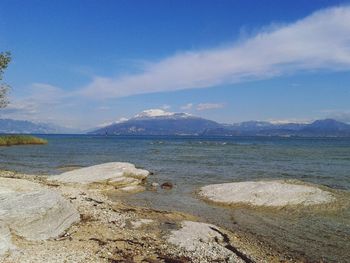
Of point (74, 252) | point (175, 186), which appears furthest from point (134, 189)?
point (74, 252)

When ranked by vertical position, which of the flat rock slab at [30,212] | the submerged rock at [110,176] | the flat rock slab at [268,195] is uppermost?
the flat rock slab at [30,212]

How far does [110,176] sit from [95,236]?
1893 cm

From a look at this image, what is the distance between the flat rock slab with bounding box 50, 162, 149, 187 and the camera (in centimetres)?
3684

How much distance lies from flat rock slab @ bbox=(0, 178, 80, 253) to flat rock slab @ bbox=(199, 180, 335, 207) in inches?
573

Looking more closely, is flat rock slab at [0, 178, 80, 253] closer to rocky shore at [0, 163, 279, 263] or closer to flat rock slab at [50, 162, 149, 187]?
rocky shore at [0, 163, 279, 263]

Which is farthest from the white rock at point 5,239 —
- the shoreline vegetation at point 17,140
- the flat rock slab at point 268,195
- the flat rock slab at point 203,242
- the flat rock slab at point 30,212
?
the shoreline vegetation at point 17,140

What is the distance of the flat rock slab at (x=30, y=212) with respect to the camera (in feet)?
54.0

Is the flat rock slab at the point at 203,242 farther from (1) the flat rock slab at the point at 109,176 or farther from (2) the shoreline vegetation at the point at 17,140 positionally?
(2) the shoreline vegetation at the point at 17,140

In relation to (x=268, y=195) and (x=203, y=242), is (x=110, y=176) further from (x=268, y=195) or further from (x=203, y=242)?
(x=203, y=242)

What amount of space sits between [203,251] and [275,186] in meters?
16.0

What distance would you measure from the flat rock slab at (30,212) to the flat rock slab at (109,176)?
1727 cm

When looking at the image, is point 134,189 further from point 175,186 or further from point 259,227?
point 259,227

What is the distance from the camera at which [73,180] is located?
36.9 metres

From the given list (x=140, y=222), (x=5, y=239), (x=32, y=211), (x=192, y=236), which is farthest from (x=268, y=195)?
(x=5, y=239)
